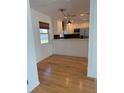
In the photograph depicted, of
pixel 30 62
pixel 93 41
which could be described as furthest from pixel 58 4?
pixel 30 62

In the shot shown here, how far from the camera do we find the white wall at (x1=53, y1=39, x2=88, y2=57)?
18.1 ft

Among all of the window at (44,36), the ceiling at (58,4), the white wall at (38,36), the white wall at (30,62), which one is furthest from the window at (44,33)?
the white wall at (30,62)

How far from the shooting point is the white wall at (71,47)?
5511 millimetres

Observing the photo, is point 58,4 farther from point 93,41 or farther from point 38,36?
point 93,41

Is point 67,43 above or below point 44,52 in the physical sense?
above

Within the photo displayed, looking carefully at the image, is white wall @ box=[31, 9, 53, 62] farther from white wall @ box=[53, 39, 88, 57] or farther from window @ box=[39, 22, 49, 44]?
white wall @ box=[53, 39, 88, 57]

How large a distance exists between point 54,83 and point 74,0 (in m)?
2.66

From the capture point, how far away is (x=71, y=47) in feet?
19.5

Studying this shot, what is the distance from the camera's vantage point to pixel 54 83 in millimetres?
2688

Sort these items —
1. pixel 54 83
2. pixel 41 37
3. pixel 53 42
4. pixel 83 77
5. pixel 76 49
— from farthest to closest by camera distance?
pixel 53 42 < pixel 76 49 < pixel 41 37 < pixel 83 77 < pixel 54 83

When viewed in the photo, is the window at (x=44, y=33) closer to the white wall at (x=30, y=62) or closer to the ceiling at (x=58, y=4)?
the ceiling at (x=58, y=4)
